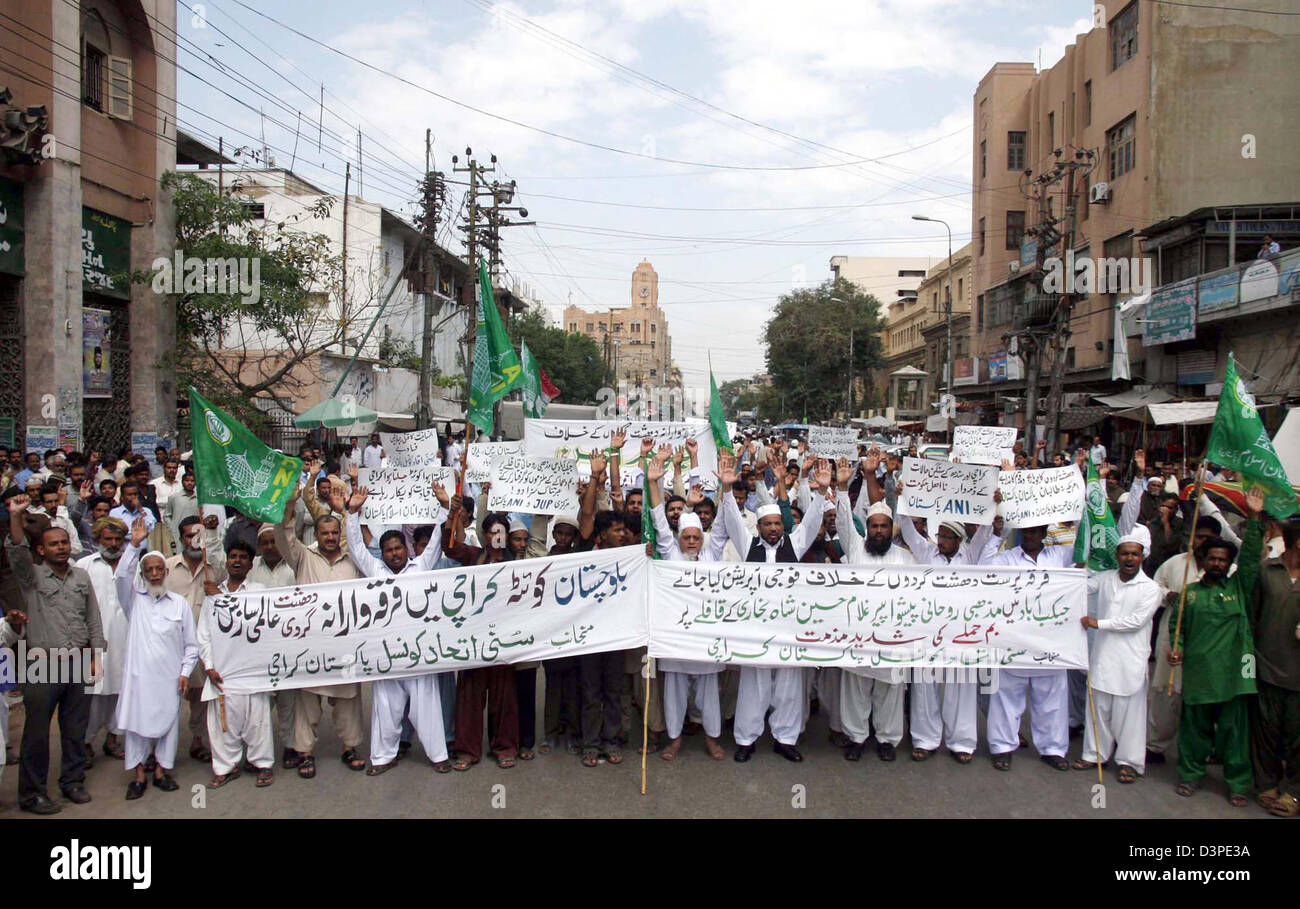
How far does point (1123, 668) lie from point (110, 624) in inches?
246

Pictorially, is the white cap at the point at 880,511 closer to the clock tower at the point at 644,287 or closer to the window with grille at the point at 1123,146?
the window with grille at the point at 1123,146

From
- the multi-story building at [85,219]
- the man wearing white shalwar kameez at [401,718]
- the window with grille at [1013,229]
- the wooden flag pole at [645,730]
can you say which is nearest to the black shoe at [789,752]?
the wooden flag pole at [645,730]

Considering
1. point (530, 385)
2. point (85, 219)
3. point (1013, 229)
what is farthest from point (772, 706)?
point (1013, 229)

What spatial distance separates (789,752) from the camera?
5801 mm

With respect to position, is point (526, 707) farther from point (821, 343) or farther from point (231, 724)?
point (821, 343)

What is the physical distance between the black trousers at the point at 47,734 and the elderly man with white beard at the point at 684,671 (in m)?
3.37

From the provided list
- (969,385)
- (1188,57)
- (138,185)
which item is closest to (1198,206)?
(1188,57)

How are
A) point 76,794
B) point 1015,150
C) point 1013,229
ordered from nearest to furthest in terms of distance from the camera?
point 76,794 → point 1015,150 → point 1013,229

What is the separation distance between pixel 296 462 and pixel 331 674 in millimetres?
1457

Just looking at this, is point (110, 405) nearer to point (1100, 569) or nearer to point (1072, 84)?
point (1100, 569)

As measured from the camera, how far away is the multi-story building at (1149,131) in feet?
78.8

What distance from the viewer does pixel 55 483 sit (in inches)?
305

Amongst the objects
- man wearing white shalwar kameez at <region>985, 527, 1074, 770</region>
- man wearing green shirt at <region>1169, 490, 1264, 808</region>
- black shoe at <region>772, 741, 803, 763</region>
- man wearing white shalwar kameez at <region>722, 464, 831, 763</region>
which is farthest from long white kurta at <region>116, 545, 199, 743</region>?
man wearing green shirt at <region>1169, 490, 1264, 808</region>

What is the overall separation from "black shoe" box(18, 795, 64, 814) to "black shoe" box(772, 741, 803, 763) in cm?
417
